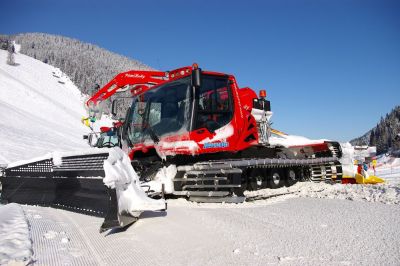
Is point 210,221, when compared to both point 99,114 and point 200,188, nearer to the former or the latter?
point 200,188

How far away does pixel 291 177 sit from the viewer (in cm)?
737

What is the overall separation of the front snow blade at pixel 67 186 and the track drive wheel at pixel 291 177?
4.26m

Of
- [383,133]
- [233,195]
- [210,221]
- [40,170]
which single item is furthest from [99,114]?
[383,133]

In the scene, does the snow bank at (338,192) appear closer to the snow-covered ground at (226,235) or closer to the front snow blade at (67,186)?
the snow-covered ground at (226,235)

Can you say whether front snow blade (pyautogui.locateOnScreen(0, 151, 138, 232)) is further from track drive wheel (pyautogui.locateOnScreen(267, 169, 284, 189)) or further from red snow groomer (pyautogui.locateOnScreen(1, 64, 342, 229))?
track drive wheel (pyautogui.locateOnScreen(267, 169, 284, 189))

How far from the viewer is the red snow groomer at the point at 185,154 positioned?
16.5ft

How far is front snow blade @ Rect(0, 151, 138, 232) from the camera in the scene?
3.69m

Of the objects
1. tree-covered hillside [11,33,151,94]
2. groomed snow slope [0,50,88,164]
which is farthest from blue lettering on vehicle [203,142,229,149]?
tree-covered hillside [11,33,151,94]

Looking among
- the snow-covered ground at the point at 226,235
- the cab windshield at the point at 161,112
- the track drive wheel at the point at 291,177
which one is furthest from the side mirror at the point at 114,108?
the track drive wheel at the point at 291,177

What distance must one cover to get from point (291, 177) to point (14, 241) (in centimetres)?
571

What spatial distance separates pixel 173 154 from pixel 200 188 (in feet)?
2.41

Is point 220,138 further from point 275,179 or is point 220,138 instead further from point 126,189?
point 126,189

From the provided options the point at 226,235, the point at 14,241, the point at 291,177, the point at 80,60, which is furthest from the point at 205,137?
the point at 80,60

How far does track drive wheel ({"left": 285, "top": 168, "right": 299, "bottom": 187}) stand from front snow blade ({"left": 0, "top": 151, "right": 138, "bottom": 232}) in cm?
426
